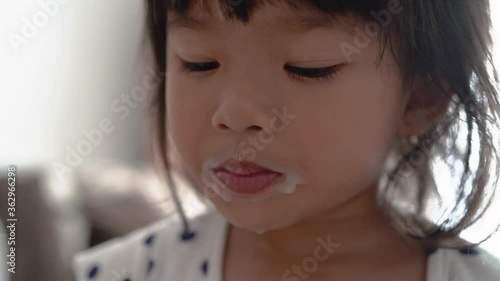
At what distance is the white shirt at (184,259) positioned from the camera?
69 cm

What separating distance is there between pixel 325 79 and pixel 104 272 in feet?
1.27

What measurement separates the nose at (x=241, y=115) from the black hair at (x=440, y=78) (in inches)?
2.9

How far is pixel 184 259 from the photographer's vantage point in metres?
0.77

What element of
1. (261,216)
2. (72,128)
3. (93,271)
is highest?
(261,216)

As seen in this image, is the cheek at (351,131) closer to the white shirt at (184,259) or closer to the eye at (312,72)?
the eye at (312,72)

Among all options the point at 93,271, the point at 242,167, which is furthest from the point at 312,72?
the point at 93,271

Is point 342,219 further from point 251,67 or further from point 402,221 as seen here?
point 251,67

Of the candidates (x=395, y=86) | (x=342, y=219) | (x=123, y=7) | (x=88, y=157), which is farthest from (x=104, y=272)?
(x=123, y=7)

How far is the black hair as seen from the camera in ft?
2.01

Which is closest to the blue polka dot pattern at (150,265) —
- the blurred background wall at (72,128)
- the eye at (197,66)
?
the blurred background wall at (72,128)

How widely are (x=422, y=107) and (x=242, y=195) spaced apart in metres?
0.21

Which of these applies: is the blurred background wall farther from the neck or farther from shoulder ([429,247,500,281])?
shoulder ([429,247,500,281])

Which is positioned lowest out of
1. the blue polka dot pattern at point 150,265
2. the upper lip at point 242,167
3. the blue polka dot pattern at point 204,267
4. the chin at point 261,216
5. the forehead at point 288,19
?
the blue polka dot pattern at point 150,265

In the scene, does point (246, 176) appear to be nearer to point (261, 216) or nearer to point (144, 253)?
point (261, 216)
